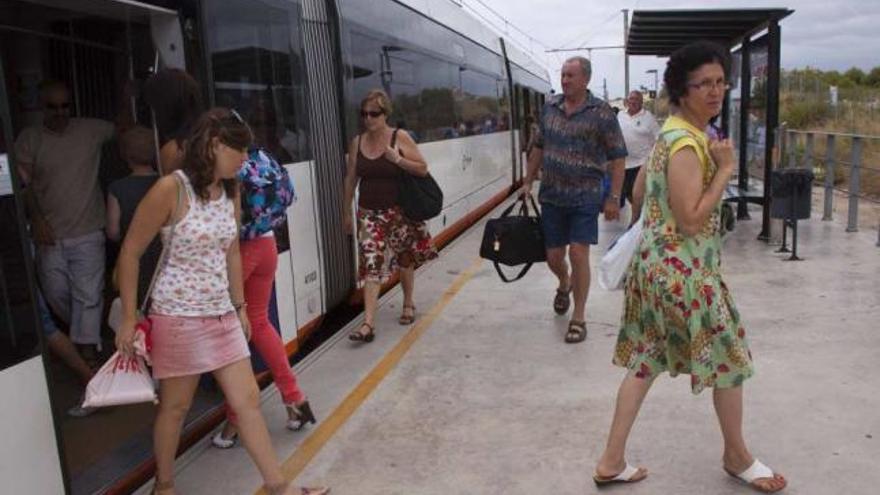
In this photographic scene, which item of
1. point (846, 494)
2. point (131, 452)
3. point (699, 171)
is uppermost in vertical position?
point (699, 171)

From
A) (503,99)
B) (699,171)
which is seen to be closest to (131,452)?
(699,171)

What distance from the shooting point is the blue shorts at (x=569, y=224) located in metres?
5.82

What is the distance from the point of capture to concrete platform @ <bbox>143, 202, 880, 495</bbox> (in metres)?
3.81

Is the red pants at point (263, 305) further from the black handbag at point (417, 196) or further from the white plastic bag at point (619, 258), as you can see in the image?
the black handbag at point (417, 196)

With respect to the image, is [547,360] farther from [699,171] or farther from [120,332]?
[120,332]

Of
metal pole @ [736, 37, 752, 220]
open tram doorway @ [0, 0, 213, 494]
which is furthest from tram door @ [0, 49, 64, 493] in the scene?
metal pole @ [736, 37, 752, 220]

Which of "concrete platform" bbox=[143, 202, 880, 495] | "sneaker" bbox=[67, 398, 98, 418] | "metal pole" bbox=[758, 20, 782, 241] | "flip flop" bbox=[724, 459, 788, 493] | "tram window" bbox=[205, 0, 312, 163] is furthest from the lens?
"metal pole" bbox=[758, 20, 782, 241]

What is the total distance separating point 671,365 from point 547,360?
2065 mm

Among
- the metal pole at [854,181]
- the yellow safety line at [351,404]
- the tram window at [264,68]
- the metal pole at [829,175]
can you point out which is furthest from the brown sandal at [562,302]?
the metal pole at [829,175]

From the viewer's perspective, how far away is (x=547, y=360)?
5504mm

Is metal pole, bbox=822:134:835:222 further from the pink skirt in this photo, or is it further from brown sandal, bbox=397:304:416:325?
the pink skirt

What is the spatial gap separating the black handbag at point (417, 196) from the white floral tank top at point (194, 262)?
278 centimetres

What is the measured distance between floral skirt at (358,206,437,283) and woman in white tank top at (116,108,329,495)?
260 cm

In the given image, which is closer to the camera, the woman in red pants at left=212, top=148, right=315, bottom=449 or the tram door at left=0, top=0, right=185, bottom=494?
the tram door at left=0, top=0, right=185, bottom=494
